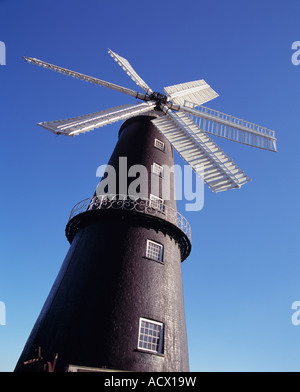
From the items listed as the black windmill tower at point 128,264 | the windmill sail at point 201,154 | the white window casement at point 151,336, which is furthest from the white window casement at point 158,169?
the white window casement at point 151,336

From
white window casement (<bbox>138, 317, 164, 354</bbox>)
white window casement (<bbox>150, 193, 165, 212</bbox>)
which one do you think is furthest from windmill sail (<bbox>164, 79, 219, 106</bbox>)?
white window casement (<bbox>138, 317, 164, 354</bbox>)

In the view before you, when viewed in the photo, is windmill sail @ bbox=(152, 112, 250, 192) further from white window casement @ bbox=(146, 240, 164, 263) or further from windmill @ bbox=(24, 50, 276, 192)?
white window casement @ bbox=(146, 240, 164, 263)

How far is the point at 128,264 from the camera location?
13.2m

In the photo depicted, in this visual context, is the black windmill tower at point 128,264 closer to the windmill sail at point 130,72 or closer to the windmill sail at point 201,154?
the windmill sail at point 201,154

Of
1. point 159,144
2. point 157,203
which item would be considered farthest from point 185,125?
point 157,203

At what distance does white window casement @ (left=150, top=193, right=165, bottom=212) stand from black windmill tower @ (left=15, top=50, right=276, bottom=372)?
2.2 inches

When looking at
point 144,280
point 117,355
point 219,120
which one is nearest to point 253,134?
point 219,120

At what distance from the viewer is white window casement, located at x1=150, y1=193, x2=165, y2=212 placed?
15.8m

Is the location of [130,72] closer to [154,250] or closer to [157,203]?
[157,203]

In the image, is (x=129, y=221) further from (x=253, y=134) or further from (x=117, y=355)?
(x=253, y=134)

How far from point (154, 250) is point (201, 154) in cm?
756

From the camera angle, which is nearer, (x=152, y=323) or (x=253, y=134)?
(x=152, y=323)

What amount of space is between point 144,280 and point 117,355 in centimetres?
330
